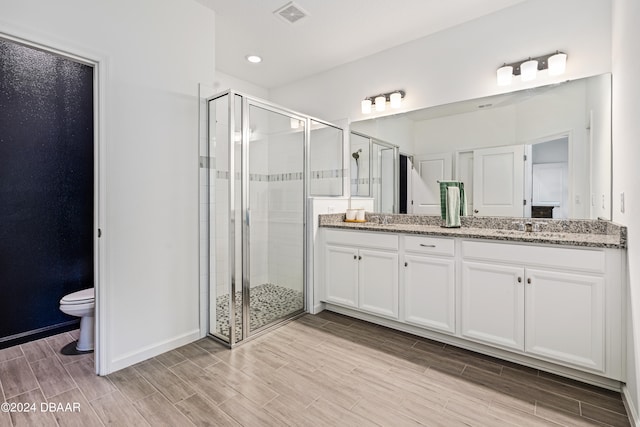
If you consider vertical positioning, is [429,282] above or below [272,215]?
below

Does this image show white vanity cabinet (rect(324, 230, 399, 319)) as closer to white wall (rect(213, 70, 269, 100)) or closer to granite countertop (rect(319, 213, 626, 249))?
granite countertop (rect(319, 213, 626, 249))

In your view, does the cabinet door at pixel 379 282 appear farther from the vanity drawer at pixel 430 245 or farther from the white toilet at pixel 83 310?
the white toilet at pixel 83 310

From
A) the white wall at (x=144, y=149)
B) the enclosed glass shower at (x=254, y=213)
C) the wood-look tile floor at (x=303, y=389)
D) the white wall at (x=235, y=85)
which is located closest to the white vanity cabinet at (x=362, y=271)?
the enclosed glass shower at (x=254, y=213)

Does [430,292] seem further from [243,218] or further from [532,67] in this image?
[532,67]

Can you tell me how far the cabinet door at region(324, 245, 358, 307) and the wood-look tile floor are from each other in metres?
0.57

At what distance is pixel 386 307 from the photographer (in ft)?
8.86

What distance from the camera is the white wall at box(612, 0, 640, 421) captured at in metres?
1.46

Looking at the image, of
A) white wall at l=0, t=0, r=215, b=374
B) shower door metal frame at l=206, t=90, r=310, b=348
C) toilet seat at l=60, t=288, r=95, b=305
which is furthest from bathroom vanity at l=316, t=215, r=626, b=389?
toilet seat at l=60, t=288, r=95, b=305

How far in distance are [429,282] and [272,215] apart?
1507mm

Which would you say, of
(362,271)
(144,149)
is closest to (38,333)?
(144,149)

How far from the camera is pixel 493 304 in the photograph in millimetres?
2152

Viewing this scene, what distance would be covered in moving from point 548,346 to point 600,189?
1.15 meters

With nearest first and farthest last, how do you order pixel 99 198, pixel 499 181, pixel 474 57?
pixel 99 198, pixel 499 181, pixel 474 57

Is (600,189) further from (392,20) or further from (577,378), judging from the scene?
(392,20)
